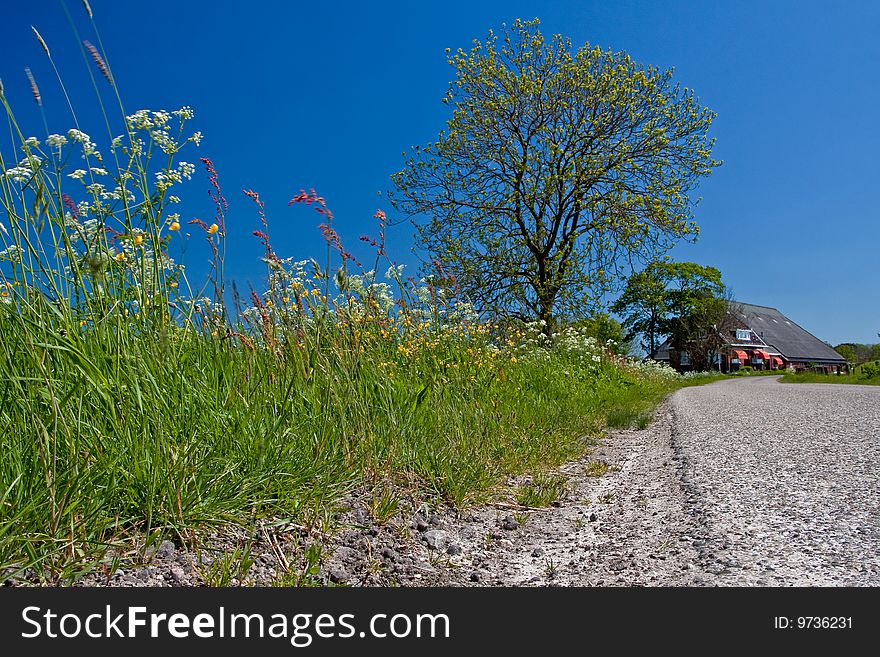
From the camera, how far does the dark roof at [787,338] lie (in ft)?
211

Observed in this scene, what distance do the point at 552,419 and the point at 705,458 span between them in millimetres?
1337

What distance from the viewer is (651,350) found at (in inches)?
2441

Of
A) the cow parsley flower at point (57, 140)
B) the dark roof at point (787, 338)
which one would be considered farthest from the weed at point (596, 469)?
the dark roof at point (787, 338)

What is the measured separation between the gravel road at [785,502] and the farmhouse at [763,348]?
53823 mm

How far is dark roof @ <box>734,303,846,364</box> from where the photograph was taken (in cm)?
6444

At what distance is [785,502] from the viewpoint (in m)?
3.15

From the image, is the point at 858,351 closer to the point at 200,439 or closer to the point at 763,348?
the point at 763,348

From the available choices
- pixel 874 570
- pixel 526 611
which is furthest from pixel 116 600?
pixel 874 570

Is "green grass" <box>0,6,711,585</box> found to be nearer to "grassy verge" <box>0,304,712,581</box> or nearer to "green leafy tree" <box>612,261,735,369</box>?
"grassy verge" <box>0,304,712,581</box>

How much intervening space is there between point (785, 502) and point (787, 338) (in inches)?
2887

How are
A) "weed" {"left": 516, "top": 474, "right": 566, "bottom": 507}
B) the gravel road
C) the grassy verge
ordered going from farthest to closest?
"weed" {"left": 516, "top": 474, "right": 566, "bottom": 507} → the gravel road → the grassy verge

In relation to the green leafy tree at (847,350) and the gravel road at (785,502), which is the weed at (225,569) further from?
the green leafy tree at (847,350)

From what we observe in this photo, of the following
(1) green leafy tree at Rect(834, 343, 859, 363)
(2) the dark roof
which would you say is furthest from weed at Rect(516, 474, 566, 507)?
(1) green leafy tree at Rect(834, 343, 859, 363)

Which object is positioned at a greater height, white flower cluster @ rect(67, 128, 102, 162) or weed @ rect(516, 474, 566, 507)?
white flower cluster @ rect(67, 128, 102, 162)
